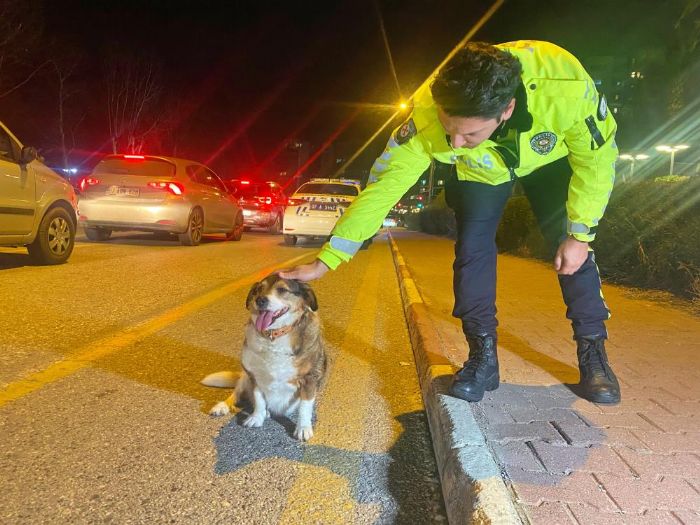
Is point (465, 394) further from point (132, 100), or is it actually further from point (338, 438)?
point (132, 100)

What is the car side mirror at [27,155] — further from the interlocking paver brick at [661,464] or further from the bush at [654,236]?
the bush at [654,236]

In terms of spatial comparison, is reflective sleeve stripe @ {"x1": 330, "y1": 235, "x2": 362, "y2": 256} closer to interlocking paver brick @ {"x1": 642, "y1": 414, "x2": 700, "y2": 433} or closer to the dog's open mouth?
the dog's open mouth

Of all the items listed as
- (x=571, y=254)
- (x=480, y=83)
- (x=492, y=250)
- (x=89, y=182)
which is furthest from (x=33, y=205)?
(x=571, y=254)

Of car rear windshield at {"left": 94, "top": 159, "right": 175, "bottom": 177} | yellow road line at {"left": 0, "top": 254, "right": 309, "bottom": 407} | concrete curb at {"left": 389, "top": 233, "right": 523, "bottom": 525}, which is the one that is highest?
car rear windshield at {"left": 94, "top": 159, "right": 175, "bottom": 177}

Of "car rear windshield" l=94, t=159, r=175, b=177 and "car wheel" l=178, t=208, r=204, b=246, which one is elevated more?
"car rear windshield" l=94, t=159, r=175, b=177

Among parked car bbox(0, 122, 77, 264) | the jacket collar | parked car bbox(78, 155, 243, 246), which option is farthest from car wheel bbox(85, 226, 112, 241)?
the jacket collar

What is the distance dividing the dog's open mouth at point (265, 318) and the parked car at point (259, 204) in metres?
16.1

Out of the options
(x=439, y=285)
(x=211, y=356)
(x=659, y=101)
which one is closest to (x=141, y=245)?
(x=439, y=285)

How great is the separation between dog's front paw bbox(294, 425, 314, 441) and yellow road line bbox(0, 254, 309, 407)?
66.6 inches

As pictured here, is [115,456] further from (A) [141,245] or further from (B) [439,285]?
(A) [141,245]

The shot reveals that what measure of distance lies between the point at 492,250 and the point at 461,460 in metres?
1.40

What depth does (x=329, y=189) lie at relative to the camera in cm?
1525

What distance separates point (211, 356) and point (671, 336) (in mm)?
3782

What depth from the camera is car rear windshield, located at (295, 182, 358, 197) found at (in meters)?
15.1
